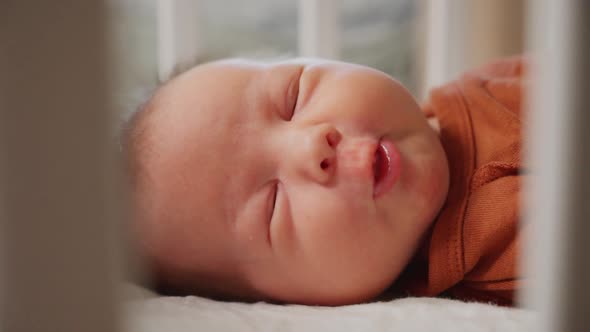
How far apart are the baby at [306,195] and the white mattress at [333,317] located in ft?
0.24

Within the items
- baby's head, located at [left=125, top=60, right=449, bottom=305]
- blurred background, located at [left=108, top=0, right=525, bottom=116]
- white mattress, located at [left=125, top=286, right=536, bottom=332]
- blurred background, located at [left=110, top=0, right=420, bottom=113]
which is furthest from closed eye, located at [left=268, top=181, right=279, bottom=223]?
blurred background, located at [left=110, top=0, right=420, bottom=113]

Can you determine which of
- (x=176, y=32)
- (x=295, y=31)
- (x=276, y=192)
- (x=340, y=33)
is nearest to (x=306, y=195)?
(x=276, y=192)

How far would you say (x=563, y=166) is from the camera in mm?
245

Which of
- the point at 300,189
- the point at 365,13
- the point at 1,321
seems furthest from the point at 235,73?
the point at 365,13

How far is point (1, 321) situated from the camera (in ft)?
0.83

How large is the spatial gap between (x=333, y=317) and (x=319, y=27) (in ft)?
2.08

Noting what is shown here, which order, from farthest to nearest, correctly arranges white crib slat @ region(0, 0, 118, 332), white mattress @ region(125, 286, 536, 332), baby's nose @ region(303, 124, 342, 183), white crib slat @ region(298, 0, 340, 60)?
white crib slat @ region(298, 0, 340, 60) → baby's nose @ region(303, 124, 342, 183) → white mattress @ region(125, 286, 536, 332) → white crib slat @ region(0, 0, 118, 332)

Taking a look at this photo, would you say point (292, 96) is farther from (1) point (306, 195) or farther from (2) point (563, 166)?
(2) point (563, 166)

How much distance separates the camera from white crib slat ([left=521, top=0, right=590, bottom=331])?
237 millimetres

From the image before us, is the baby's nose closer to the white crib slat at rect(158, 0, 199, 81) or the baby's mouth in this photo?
the baby's mouth

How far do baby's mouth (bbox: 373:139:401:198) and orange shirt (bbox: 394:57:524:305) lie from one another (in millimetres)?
100

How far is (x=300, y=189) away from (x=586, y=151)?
455 mm

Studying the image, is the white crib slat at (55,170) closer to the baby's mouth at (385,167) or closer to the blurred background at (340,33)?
the baby's mouth at (385,167)

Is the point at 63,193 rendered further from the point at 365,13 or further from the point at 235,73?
the point at 365,13
